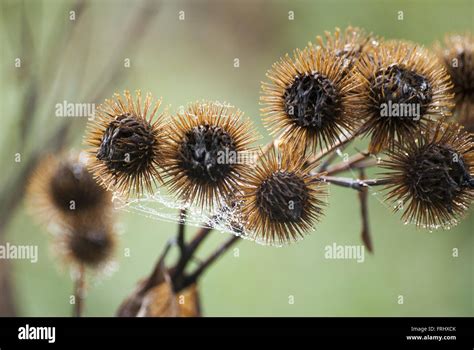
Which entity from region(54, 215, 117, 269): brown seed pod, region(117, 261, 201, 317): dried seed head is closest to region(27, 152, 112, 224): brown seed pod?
region(54, 215, 117, 269): brown seed pod

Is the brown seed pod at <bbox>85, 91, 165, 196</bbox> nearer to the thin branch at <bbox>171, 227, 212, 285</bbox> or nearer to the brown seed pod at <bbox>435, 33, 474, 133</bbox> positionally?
the thin branch at <bbox>171, 227, 212, 285</bbox>

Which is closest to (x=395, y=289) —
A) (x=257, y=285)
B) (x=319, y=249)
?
(x=319, y=249)

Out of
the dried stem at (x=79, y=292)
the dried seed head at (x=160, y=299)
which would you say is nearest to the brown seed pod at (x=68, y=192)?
the dried stem at (x=79, y=292)

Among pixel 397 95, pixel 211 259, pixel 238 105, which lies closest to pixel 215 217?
pixel 211 259

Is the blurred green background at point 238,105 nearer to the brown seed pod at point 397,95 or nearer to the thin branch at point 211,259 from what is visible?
the thin branch at point 211,259

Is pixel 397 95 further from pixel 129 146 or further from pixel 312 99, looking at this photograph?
pixel 129 146

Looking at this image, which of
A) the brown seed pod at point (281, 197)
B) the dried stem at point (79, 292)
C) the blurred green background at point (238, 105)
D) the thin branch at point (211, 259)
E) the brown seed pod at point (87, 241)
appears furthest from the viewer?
the blurred green background at point (238, 105)
